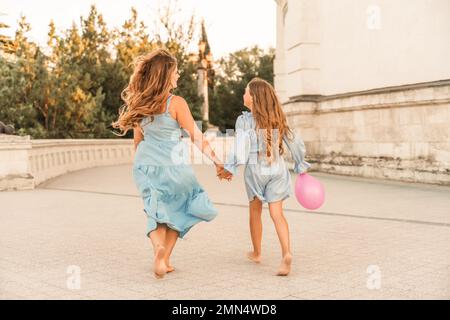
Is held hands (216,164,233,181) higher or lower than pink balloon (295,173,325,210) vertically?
higher

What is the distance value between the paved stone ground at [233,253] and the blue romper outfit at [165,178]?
45cm

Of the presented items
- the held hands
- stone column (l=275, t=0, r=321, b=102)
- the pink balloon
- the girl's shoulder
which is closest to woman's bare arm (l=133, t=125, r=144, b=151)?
the held hands

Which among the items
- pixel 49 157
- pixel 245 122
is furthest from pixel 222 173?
pixel 49 157

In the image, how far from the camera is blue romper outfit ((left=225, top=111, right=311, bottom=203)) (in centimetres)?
531

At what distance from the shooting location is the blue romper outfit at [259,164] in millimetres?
5309

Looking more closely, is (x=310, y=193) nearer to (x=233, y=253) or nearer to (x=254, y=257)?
(x=254, y=257)

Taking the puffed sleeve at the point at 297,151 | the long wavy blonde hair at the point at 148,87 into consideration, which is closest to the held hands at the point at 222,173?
the puffed sleeve at the point at 297,151

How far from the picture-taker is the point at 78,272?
525 centimetres

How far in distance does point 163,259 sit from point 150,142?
0.88m

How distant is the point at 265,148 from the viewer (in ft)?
17.6

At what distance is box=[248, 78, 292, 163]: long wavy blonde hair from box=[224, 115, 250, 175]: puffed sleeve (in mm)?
118

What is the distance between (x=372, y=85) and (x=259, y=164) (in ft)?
32.6

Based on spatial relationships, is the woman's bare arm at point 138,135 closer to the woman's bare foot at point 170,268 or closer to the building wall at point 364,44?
the woman's bare foot at point 170,268

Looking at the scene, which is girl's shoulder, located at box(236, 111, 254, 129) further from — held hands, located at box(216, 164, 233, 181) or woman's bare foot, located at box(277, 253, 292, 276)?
woman's bare foot, located at box(277, 253, 292, 276)
